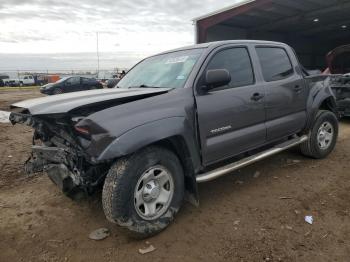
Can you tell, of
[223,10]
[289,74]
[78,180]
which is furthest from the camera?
[223,10]

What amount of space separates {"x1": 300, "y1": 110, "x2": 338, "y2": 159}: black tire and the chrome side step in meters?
0.20

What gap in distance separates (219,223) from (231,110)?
4.15ft

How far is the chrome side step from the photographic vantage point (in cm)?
361

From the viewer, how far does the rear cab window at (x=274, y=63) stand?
181 inches

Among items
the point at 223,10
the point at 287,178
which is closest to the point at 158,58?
the point at 287,178

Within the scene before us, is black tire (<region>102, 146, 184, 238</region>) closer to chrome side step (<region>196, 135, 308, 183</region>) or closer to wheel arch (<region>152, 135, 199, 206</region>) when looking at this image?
wheel arch (<region>152, 135, 199, 206</region>)

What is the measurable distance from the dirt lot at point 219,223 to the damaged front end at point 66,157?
0.53 metres

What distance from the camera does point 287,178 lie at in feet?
15.9

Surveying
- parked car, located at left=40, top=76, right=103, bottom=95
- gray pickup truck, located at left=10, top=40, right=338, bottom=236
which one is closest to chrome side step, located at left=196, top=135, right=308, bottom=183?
gray pickup truck, located at left=10, top=40, right=338, bottom=236

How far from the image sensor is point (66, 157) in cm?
328

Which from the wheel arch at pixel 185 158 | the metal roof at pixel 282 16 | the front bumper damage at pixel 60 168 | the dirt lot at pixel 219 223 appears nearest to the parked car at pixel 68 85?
the metal roof at pixel 282 16

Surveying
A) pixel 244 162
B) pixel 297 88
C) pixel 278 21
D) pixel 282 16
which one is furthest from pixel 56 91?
pixel 244 162

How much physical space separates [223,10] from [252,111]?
41.5 feet

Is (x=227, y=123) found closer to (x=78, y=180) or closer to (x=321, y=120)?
(x=78, y=180)
